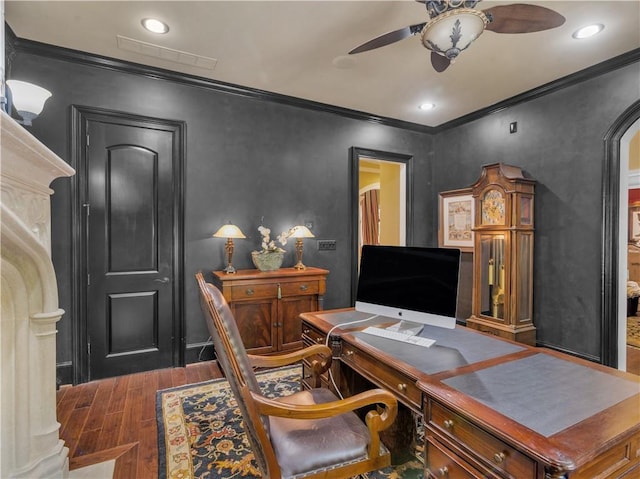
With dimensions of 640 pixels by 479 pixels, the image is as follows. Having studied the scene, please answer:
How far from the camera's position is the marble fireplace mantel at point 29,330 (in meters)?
1.50

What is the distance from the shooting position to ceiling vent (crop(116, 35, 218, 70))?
2652 millimetres

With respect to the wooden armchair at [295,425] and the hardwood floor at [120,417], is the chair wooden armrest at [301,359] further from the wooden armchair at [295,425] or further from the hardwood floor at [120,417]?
the hardwood floor at [120,417]

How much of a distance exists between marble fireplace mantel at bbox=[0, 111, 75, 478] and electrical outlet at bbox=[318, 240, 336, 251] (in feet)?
8.68

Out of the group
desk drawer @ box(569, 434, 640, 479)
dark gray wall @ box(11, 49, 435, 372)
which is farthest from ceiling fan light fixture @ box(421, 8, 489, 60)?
dark gray wall @ box(11, 49, 435, 372)

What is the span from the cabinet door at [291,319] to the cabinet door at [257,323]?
0.25ft

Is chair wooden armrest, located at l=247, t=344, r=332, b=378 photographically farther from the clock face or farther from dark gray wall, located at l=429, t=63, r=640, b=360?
dark gray wall, located at l=429, t=63, r=640, b=360

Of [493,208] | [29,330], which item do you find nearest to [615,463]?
[29,330]

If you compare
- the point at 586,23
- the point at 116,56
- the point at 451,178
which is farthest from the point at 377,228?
the point at 116,56

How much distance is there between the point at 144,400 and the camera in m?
2.58

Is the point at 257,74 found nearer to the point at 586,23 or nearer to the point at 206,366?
the point at 586,23

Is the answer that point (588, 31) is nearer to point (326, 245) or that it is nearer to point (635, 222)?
point (326, 245)

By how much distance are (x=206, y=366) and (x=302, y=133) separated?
108 inches

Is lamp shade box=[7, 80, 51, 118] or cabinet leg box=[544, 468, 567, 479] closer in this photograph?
cabinet leg box=[544, 468, 567, 479]

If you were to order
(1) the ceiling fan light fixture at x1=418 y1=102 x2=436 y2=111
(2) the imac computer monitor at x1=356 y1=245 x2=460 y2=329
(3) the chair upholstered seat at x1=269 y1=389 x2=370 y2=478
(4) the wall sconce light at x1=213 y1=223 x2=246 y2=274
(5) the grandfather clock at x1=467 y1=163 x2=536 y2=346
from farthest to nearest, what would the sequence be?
(1) the ceiling fan light fixture at x1=418 y1=102 x2=436 y2=111, (5) the grandfather clock at x1=467 y1=163 x2=536 y2=346, (4) the wall sconce light at x1=213 y1=223 x2=246 y2=274, (2) the imac computer monitor at x1=356 y1=245 x2=460 y2=329, (3) the chair upholstered seat at x1=269 y1=389 x2=370 y2=478
